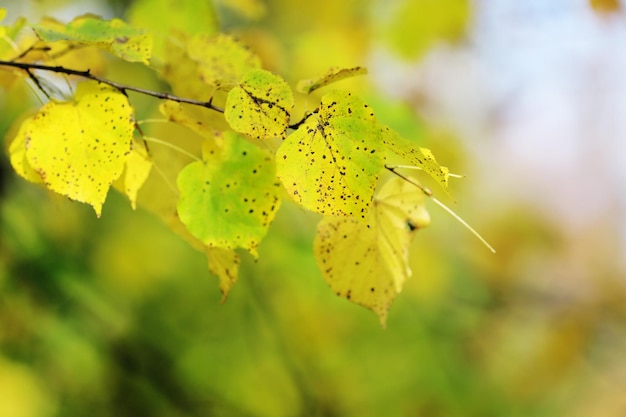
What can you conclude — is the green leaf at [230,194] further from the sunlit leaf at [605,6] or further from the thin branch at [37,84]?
the sunlit leaf at [605,6]

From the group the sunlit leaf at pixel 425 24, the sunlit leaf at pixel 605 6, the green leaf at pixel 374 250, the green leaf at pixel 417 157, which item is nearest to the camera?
the green leaf at pixel 417 157

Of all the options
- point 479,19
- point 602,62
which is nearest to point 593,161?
point 602,62

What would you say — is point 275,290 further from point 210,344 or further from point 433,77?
point 433,77

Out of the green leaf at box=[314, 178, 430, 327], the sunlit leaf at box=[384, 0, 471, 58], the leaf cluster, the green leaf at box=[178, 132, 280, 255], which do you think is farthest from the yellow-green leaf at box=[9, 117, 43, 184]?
the sunlit leaf at box=[384, 0, 471, 58]

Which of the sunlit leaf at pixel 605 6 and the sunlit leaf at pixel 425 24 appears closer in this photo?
the sunlit leaf at pixel 605 6

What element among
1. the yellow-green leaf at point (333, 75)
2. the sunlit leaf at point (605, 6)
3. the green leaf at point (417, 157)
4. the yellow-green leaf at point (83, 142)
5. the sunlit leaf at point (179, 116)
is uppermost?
the sunlit leaf at point (605, 6)

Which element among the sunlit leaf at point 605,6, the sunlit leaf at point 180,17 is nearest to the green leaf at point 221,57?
the sunlit leaf at point 180,17
